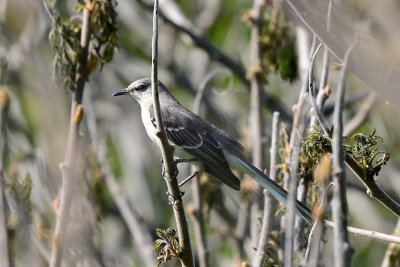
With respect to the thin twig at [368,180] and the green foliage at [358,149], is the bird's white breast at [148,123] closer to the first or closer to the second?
the green foliage at [358,149]

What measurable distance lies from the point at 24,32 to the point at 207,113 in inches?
106

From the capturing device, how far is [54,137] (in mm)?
4441

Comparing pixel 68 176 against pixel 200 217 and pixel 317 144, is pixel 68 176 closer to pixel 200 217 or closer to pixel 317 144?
pixel 317 144

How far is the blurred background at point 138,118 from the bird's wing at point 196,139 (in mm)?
398

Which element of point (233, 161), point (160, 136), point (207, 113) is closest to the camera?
point (160, 136)

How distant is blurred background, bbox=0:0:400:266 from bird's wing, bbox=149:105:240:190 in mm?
398

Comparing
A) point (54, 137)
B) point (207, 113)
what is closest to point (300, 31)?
point (207, 113)

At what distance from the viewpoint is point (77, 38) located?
4691 millimetres

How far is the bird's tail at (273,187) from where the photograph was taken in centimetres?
402

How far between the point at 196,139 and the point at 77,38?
165 centimetres

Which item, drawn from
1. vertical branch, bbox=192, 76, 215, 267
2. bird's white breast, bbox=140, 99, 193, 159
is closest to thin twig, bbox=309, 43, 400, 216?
vertical branch, bbox=192, 76, 215, 267

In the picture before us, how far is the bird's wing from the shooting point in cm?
545

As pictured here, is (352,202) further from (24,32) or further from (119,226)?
(24,32)

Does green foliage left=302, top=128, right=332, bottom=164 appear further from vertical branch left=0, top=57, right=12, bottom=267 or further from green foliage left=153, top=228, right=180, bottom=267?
vertical branch left=0, top=57, right=12, bottom=267
